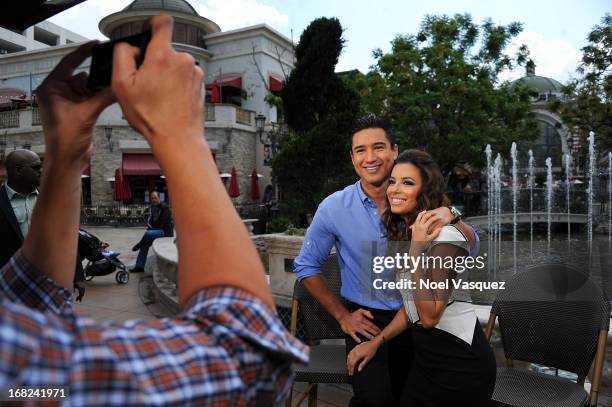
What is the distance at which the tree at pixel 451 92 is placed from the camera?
1775 centimetres

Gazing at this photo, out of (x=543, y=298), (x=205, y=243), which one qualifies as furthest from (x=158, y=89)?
(x=543, y=298)

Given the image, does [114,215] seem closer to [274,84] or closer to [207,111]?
[207,111]

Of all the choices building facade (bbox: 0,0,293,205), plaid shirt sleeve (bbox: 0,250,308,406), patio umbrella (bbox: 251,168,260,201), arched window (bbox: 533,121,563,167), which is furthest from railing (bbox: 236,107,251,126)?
arched window (bbox: 533,121,563,167)

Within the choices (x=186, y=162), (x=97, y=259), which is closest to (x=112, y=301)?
(x=97, y=259)

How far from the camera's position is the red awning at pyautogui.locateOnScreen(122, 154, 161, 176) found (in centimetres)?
2128

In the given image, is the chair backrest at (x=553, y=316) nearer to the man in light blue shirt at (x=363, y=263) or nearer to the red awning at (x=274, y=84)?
the man in light blue shirt at (x=363, y=263)

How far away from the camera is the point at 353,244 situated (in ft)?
7.95

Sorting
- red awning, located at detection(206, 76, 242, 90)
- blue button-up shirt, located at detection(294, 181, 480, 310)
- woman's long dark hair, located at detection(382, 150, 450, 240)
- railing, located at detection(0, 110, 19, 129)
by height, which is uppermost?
red awning, located at detection(206, 76, 242, 90)

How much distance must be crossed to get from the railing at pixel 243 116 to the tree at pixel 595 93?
47.2 ft

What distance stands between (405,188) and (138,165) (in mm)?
21380

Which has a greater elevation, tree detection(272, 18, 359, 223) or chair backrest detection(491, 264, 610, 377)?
tree detection(272, 18, 359, 223)

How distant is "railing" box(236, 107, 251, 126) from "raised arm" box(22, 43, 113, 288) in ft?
73.2

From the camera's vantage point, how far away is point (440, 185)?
2098mm

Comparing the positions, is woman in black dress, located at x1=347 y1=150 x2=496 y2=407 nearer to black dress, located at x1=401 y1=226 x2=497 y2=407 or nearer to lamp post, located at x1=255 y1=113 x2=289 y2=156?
black dress, located at x1=401 y1=226 x2=497 y2=407
